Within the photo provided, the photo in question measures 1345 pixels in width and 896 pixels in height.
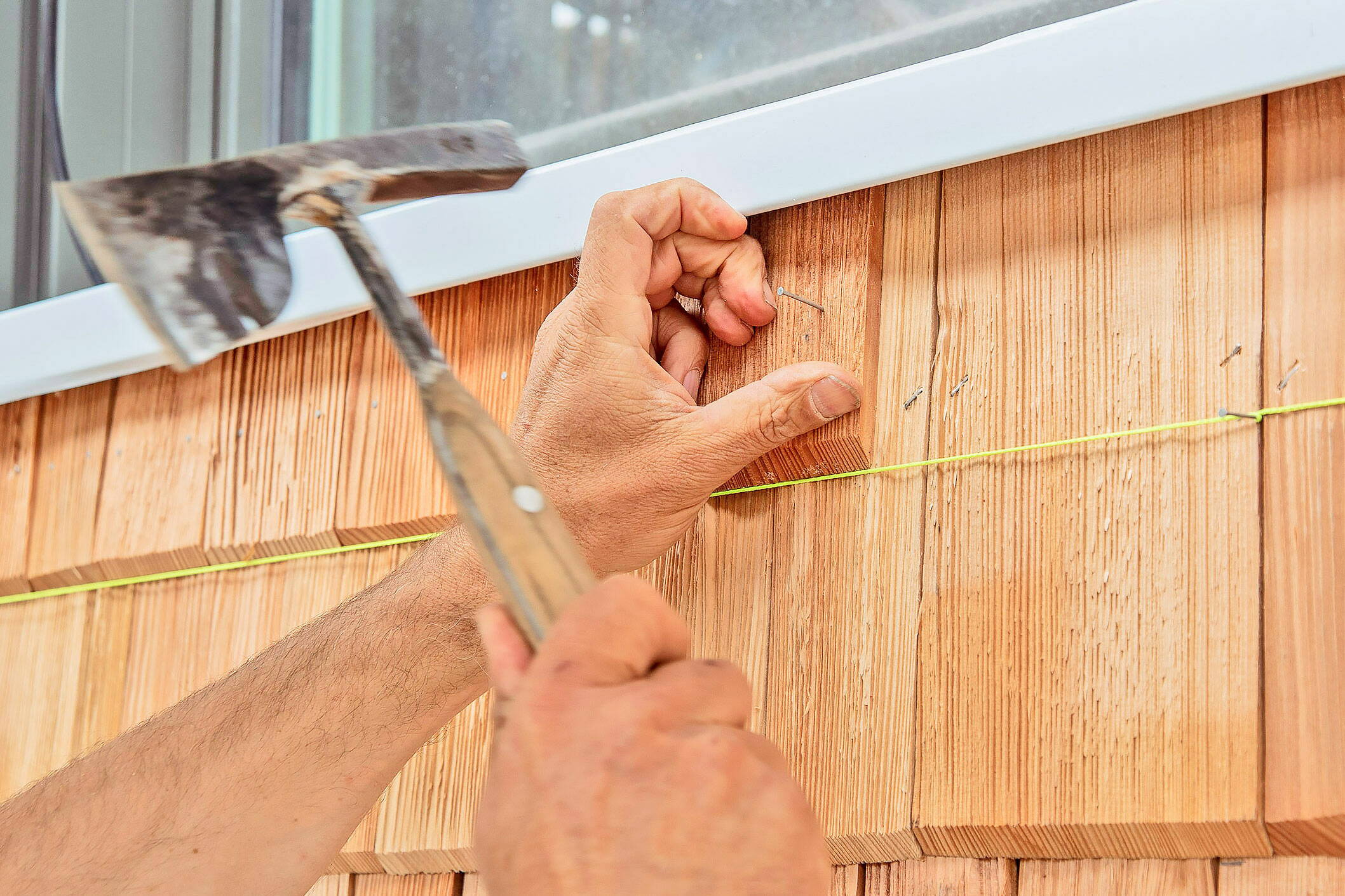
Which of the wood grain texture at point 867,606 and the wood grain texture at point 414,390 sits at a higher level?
the wood grain texture at point 414,390

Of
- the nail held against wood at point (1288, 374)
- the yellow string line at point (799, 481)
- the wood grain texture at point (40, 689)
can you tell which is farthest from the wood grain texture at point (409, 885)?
the nail held against wood at point (1288, 374)

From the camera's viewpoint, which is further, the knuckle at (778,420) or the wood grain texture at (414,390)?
the wood grain texture at (414,390)

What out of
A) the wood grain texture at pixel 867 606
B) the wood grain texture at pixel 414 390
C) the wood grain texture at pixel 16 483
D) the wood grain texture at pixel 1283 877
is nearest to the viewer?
the wood grain texture at pixel 1283 877

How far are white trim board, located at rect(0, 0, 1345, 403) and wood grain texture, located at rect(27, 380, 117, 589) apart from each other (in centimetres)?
18

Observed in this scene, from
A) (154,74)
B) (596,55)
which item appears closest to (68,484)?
(154,74)

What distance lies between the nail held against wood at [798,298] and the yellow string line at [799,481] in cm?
10

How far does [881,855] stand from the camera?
27.1 inches

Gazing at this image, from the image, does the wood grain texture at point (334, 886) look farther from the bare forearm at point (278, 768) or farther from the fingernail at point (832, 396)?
the fingernail at point (832, 396)

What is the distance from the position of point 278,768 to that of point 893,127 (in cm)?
54

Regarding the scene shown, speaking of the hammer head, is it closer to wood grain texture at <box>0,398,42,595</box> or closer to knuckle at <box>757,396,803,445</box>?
knuckle at <box>757,396,803,445</box>

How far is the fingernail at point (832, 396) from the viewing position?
2.33 feet

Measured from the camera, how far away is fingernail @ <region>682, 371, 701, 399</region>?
31.4 inches

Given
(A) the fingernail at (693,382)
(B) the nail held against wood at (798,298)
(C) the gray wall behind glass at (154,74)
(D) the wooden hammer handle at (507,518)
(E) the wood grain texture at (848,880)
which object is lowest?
(E) the wood grain texture at (848,880)

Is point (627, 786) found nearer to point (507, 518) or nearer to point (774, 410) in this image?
point (507, 518)
